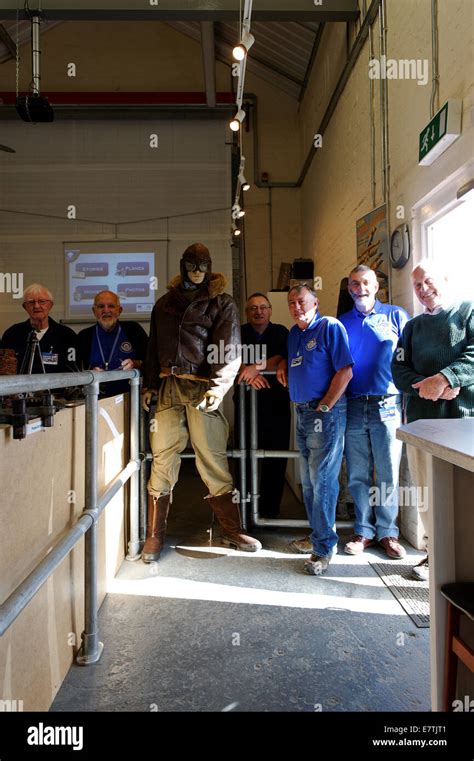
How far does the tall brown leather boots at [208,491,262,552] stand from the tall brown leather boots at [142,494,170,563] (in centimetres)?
28

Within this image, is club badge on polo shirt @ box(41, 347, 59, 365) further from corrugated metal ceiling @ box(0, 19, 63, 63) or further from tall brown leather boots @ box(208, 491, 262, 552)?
corrugated metal ceiling @ box(0, 19, 63, 63)

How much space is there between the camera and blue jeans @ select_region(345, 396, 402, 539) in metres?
2.51

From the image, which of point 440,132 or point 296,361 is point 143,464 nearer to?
point 296,361

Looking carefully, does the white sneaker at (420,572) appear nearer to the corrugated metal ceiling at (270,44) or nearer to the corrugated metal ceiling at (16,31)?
the corrugated metal ceiling at (270,44)

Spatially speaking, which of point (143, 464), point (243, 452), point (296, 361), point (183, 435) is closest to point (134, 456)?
point (143, 464)

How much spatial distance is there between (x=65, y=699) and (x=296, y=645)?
83 centimetres

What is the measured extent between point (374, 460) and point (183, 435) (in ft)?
3.69

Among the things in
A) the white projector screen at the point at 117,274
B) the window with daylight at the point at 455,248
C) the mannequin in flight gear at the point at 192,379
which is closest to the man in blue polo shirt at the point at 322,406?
the mannequin in flight gear at the point at 192,379

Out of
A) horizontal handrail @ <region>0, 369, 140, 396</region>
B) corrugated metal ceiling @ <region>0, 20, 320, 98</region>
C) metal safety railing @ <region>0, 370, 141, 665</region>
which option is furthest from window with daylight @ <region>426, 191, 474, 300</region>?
corrugated metal ceiling @ <region>0, 20, 320, 98</region>

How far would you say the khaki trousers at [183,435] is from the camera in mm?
2533

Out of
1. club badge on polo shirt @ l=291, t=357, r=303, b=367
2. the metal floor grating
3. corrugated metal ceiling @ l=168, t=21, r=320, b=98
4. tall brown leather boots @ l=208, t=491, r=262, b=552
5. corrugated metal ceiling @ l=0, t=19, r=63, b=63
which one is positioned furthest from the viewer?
corrugated metal ceiling @ l=0, t=19, r=63, b=63

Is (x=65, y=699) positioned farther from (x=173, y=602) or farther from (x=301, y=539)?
(x=301, y=539)

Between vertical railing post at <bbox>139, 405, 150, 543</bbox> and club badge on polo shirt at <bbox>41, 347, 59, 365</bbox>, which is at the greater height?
club badge on polo shirt at <bbox>41, 347, 59, 365</bbox>

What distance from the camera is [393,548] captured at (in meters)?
2.48
